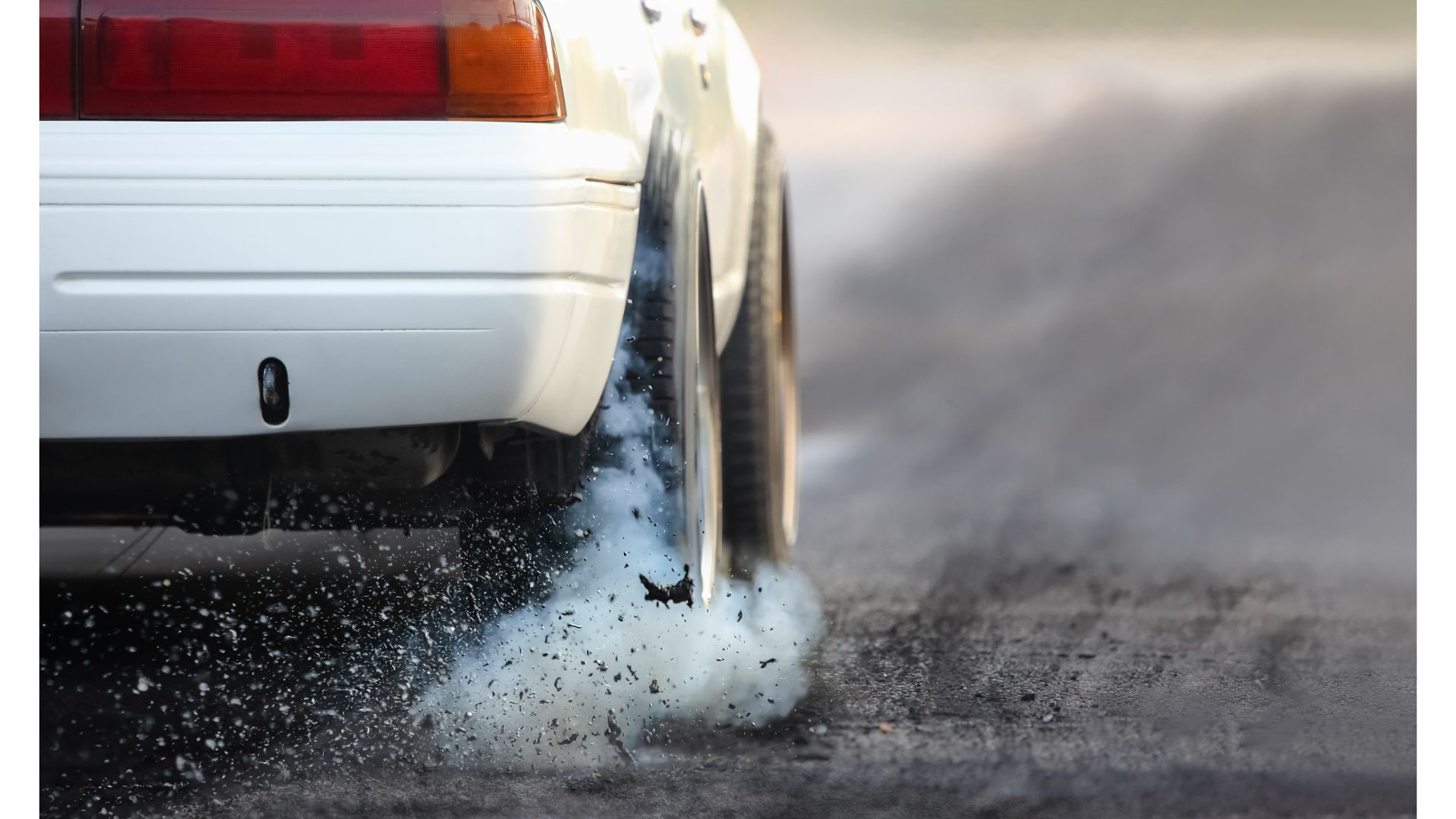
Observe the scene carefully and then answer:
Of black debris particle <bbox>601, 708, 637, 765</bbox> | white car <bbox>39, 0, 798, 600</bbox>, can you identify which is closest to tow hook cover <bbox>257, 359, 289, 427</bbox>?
white car <bbox>39, 0, 798, 600</bbox>

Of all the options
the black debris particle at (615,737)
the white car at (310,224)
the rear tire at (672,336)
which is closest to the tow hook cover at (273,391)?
the white car at (310,224)

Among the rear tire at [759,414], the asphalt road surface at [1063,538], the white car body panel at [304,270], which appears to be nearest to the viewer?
the white car body panel at [304,270]

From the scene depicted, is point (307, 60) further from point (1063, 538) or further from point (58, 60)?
point (1063, 538)

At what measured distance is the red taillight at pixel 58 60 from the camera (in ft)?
6.70

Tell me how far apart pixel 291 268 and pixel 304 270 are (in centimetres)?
2

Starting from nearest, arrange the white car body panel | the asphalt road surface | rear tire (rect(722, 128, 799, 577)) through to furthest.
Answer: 1. the white car body panel
2. the asphalt road surface
3. rear tire (rect(722, 128, 799, 577))

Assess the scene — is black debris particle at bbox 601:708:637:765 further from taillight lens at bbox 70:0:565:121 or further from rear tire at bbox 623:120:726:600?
taillight lens at bbox 70:0:565:121

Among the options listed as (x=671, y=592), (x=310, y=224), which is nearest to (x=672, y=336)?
(x=671, y=592)

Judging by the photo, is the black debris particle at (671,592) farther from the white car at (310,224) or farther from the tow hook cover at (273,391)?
the tow hook cover at (273,391)

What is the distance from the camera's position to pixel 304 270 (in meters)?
2.06

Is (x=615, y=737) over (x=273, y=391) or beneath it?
beneath

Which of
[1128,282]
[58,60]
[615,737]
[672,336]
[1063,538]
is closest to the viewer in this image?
[58,60]

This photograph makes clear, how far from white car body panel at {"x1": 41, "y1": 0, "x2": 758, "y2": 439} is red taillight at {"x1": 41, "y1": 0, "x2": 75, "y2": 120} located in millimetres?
44

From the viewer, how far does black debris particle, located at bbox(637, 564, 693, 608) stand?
106 inches
